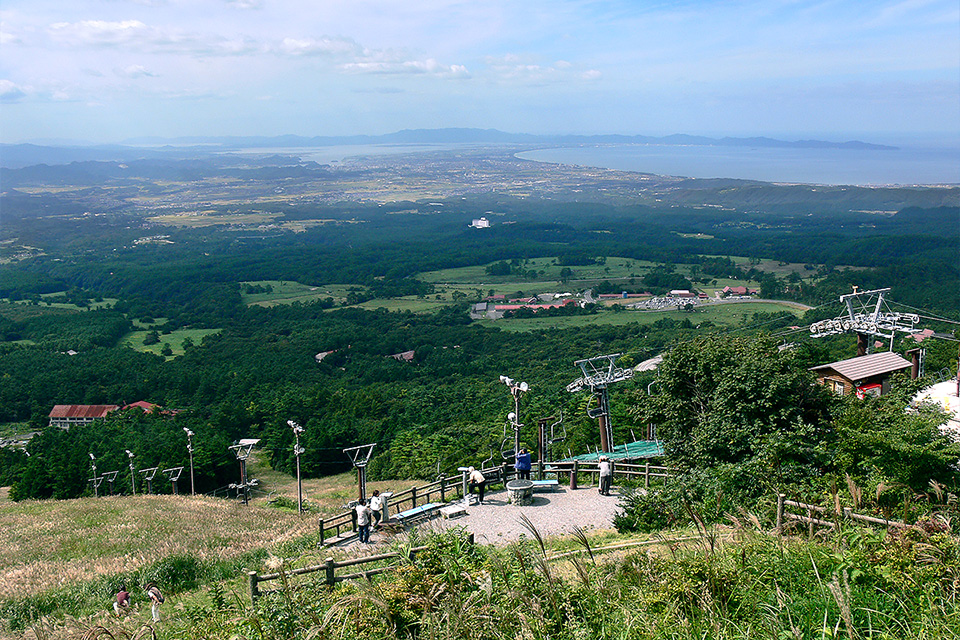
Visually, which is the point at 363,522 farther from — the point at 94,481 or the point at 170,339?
the point at 170,339

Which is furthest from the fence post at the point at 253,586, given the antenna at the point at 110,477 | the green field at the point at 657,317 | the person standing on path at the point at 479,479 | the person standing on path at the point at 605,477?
the green field at the point at 657,317

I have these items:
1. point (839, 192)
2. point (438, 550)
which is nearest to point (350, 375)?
point (438, 550)

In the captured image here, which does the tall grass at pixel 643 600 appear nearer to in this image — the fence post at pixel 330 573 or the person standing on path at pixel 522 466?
the fence post at pixel 330 573

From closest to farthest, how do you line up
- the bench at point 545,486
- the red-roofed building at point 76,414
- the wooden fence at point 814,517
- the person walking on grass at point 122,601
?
the wooden fence at point 814,517, the person walking on grass at point 122,601, the bench at point 545,486, the red-roofed building at point 76,414

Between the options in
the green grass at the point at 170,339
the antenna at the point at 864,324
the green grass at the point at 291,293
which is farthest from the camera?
the green grass at the point at 291,293

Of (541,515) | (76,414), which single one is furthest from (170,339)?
(541,515)

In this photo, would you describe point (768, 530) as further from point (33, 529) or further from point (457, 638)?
point (33, 529)
